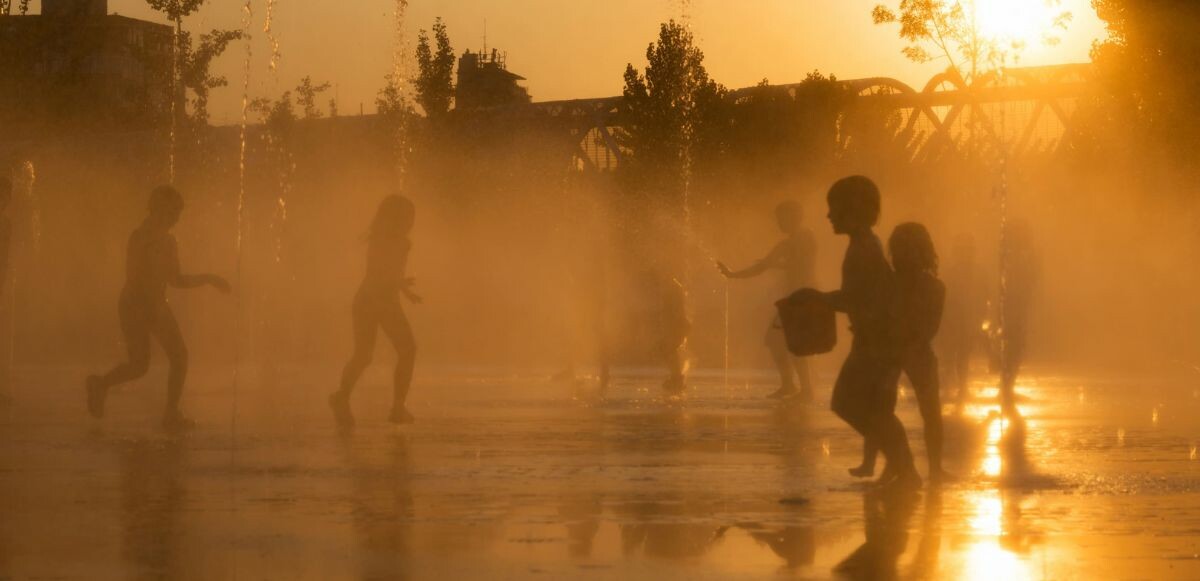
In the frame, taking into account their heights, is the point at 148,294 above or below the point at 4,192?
below

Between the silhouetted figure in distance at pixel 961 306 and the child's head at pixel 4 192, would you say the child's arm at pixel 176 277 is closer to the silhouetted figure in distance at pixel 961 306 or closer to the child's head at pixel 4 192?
the child's head at pixel 4 192

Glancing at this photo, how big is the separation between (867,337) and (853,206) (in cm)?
71

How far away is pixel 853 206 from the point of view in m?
10.4

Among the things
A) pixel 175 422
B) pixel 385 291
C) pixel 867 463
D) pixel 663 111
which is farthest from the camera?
pixel 663 111

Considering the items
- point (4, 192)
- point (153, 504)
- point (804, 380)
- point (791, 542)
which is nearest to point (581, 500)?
point (791, 542)

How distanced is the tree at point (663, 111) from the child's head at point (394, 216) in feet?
113

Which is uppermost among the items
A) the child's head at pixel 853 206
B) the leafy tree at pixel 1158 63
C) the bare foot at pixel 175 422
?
the leafy tree at pixel 1158 63

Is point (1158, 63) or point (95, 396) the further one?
point (1158, 63)

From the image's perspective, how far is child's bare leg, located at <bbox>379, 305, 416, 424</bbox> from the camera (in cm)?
1438

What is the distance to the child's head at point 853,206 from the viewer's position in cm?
1043

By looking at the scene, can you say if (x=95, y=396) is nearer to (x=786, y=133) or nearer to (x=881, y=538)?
(x=881, y=538)

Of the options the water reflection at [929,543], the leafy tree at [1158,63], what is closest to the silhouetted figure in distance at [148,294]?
the water reflection at [929,543]

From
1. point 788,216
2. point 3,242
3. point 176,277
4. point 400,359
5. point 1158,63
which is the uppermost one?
point 1158,63

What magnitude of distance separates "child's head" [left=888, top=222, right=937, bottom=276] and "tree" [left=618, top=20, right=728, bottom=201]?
127ft
